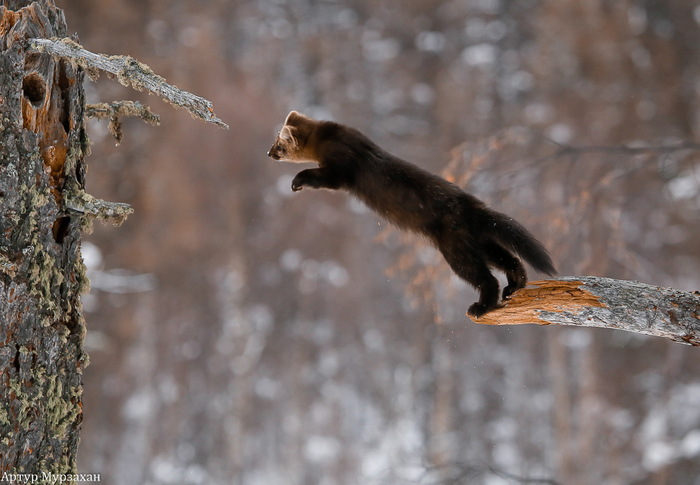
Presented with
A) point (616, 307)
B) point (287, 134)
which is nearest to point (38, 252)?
point (287, 134)

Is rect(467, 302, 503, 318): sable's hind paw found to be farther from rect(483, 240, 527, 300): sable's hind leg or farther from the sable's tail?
the sable's tail

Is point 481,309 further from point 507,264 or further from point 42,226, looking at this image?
point 42,226

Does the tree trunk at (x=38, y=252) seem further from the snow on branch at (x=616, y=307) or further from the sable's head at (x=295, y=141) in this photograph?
the snow on branch at (x=616, y=307)

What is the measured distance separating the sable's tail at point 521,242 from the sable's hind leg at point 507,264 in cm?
13

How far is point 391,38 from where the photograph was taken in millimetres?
10148

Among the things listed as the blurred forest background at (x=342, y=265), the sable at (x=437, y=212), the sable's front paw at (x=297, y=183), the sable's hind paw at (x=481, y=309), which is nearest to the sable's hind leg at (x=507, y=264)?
the sable at (x=437, y=212)

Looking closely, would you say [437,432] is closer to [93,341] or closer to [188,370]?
[188,370]

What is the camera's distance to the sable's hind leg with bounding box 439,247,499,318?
252 centimetres

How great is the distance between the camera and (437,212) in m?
2.56

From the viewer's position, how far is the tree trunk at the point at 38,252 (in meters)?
1.98

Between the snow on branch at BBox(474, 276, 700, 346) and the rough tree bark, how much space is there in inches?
56.1

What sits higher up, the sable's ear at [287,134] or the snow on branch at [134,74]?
the sable's ear at [287,134]

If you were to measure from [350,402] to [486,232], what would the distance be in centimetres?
794

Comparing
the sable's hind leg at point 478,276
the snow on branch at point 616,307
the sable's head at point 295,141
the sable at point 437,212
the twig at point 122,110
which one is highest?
the sable's head at point 295,141
